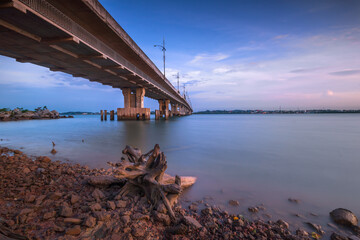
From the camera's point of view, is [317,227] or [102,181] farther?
[102,181]

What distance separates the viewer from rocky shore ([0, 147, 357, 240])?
219 cm

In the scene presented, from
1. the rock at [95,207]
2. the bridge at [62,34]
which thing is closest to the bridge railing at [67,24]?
the bridge at [62,34]

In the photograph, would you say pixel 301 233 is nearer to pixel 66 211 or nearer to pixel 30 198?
pixel 66 211

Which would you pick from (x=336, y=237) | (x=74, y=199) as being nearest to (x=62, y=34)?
A: (x=74, y=199)

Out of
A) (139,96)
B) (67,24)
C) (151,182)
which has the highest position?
(67,24)

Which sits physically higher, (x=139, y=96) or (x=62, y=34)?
(x=62, y=34)

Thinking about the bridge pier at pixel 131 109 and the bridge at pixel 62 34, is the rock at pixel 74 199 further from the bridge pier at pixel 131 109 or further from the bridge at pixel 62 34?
the bridge pier at pixel 131 109

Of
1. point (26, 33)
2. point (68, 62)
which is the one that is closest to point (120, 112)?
point (68, 62)

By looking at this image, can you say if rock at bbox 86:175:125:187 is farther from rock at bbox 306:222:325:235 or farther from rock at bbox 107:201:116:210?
rock at bbox 306:222:325:235

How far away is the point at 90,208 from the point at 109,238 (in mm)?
719

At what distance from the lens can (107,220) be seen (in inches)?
94.2

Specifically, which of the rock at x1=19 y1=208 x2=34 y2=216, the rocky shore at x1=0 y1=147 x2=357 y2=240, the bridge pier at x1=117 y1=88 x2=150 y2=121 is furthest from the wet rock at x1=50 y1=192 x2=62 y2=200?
the bridge pier at x1=117 y1=88 x2=150 y2=121

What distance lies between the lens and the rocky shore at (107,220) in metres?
2.19

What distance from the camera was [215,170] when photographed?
566 centimetres
